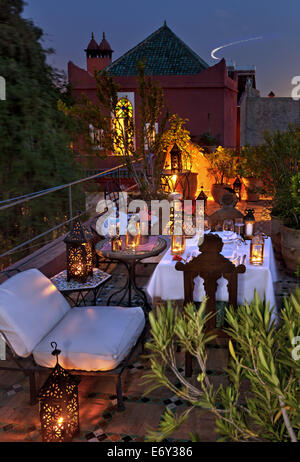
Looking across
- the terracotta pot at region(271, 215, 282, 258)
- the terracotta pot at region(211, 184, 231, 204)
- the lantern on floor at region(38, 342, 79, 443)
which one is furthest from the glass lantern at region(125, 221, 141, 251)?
the terracotta pot at region(211, 184, 231, 204)

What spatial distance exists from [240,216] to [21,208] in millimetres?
2917

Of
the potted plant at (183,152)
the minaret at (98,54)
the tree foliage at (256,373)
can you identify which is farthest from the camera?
the minaret at (98,54)

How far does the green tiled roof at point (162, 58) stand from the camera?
1935cm

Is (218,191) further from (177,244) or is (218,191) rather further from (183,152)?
(177,244)

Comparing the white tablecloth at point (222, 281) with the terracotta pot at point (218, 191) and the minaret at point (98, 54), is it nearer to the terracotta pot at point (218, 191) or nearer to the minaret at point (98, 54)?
the terracotta pot at point (218, 191)

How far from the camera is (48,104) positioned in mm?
6270

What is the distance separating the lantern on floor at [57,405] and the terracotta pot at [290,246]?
→ 3.67m

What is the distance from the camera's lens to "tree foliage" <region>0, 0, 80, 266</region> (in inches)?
224

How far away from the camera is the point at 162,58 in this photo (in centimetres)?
1991

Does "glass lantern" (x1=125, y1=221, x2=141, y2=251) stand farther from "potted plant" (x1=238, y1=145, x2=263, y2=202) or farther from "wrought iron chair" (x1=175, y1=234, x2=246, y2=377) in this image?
"potted plant" (x1=238, y1=145, x2=263, y2=202)

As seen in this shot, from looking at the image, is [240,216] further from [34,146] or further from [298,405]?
[298,405]

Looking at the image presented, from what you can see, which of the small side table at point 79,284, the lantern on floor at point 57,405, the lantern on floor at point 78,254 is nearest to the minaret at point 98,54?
the lantern on floor at point 78,254

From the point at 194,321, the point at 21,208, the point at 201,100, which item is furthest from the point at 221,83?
the point at 194,321

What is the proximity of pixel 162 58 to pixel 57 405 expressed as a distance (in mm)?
19403
